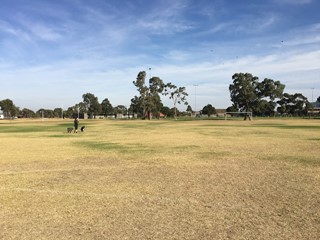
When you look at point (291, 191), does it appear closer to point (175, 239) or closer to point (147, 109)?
point (175, 239)

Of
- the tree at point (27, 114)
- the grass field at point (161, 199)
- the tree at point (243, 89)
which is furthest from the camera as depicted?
the tree at point (27, 114)

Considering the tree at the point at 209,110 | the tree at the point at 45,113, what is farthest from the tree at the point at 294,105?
the tree at the point at 45,113

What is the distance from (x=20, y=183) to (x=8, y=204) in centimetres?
241

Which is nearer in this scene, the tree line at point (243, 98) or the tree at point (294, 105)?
the tree line at point (243, 98)

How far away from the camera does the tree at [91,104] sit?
553ft

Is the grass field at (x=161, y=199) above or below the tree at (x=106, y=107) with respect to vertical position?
below

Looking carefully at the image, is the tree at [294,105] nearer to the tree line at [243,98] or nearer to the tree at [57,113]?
the tree line at [243,98]

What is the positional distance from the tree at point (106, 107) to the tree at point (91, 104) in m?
6.59

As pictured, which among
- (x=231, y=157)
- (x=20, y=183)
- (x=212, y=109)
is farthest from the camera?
(x=212, y=109)

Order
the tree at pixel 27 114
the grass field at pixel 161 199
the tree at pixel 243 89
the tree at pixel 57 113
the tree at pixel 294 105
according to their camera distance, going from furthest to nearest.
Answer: the tree at pixel 57 113 → the tree at pixel 27 114 → the tree at pixel 294 105 → the tree at pixel 243 89 → the grass field at pixel 161 199

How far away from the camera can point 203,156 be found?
615 inches

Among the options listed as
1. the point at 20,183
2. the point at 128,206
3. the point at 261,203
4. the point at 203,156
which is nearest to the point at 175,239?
the point at 128,206

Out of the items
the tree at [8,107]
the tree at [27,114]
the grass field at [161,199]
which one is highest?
the tree at [8,107]

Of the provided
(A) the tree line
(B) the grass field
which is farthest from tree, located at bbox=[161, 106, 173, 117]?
(B) the grass field
